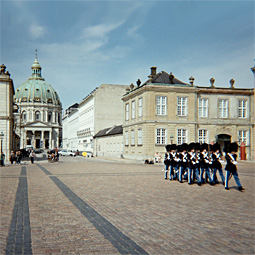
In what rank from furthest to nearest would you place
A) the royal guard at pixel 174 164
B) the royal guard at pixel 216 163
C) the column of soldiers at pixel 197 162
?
the royal guard at pixel 174 164
the column of soldiers at pixel 197 162
the royal guard at pixel 216 163

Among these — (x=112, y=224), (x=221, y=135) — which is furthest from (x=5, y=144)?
(x=112, y=224)

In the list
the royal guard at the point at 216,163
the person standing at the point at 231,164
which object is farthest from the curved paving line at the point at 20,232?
the royal guard at the point at 216,163

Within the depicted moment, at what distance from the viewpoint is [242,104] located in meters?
45.5

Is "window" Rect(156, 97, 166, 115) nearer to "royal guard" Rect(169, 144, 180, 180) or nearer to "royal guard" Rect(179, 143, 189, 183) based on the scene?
"royal guard" Rect(169, 144, 180, 180)

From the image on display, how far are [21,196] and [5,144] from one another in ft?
105

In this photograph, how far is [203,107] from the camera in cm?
4447

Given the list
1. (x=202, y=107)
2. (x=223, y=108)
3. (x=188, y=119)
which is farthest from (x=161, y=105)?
(x=223, y=108)

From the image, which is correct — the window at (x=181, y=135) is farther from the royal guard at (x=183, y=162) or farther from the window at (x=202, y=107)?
the royal guard at (x=183, y=162)

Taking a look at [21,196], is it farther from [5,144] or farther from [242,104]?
[242,104]

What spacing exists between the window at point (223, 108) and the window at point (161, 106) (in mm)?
7394

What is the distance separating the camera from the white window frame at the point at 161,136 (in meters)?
42.6

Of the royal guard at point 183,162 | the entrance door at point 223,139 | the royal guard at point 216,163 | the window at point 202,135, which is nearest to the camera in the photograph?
the royal guard at point 216,163

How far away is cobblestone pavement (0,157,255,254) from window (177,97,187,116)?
31.1 metres

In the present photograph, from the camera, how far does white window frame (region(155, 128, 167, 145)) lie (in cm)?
4259
